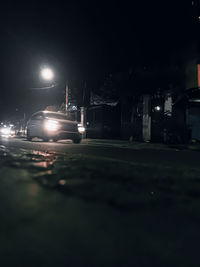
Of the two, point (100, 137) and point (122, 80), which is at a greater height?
point (122, 80)

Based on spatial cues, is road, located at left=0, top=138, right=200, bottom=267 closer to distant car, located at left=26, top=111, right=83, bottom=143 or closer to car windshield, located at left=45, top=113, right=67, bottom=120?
distant car, located at left=26, top=111, right=83, bottom=143

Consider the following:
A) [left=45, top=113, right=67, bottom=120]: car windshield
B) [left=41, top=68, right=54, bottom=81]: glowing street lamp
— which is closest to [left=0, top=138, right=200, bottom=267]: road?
[left=45, top=113, right=67, bottom=120]: car windshield

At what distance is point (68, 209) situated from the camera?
250cm

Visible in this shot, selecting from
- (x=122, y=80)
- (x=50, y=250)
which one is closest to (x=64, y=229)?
(x=50, y=250)

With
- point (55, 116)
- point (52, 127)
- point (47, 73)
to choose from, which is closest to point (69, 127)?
point (52, 127)

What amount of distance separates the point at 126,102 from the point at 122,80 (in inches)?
90.4

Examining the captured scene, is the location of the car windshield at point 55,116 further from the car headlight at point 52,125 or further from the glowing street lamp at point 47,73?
the glowing street lamp at point 47,73

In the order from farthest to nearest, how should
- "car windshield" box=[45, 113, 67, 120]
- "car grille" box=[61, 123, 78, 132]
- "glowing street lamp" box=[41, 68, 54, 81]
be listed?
"glowing street lamp" box=[41, 68, 54, 81]
"car windshield" box=[45, 113, 67, 120]
"car grille" box=[61, 123, 78, 132]

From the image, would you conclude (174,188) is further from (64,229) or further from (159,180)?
(64,229)

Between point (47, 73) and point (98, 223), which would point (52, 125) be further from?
point (98, 223)

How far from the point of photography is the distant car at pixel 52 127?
13297 millimetres

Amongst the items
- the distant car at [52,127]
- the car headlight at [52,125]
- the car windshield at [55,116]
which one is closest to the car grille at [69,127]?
the distant car at [52,127]

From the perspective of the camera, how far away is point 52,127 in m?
13.3

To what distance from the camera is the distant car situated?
13.3m
